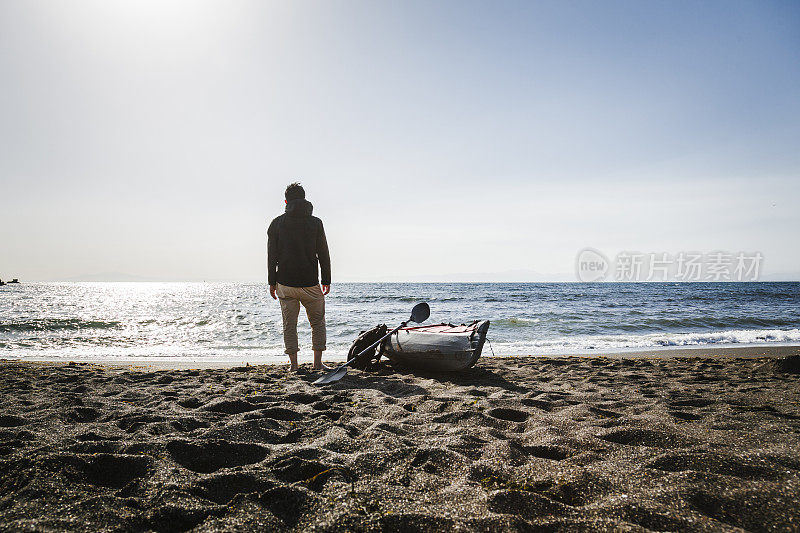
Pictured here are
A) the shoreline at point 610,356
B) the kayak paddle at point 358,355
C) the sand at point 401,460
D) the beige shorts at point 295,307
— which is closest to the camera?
the sand at point 401,460

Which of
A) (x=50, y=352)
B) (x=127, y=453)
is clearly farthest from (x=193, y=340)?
(x=127, y=453)

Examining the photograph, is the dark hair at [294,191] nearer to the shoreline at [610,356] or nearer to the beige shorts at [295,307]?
the beige shorts at [295,307]

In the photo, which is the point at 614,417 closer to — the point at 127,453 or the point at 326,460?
the point at 326,460

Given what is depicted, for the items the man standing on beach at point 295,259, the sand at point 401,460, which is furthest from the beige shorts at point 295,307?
the sand at point 401,460

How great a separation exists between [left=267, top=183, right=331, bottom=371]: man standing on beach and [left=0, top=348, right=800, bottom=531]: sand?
1.64 m

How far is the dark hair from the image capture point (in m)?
5.57

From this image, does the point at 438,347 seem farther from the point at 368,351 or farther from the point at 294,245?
the point at 294,245

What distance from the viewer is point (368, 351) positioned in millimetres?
5914

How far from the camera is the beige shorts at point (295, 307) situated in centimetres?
554

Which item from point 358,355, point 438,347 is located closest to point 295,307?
point 358,355

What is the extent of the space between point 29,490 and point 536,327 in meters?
13.5

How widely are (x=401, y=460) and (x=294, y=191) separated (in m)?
4.19

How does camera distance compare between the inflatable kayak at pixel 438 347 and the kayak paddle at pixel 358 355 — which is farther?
the inflatable kayak at pixel 438 347

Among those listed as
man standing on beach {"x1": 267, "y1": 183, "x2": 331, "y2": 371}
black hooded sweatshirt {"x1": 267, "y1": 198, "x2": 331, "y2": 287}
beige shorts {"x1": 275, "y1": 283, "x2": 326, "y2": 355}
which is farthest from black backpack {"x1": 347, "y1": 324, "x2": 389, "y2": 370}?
black hooded sweatshirt {"x1": 267, "y1": 198, "x2": 331, "y2": 287}
